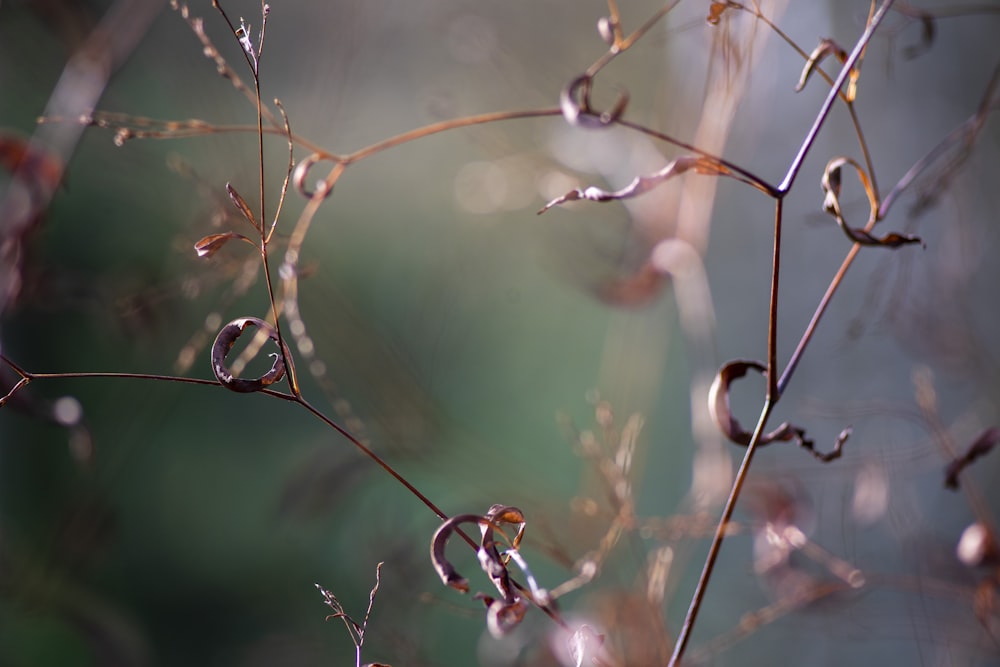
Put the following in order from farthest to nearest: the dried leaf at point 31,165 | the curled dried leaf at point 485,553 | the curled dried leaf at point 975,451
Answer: the dried leaf at point 31,165 < the curled dried leaf at point 975,451 < the curled dried leaf at point 485,553

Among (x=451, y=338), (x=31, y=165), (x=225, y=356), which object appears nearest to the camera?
(x=225, y=356)

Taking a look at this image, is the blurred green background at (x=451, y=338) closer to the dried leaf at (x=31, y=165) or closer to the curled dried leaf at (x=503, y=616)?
the dried leaf at (x=31, y=165)

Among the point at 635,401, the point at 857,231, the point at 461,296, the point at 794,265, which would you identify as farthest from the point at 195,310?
the point at 857,231

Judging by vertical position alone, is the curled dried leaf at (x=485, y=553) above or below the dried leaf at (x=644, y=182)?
below

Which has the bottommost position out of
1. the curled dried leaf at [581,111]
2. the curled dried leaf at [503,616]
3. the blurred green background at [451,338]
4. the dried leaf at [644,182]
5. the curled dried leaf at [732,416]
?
the blurred green background at [451,338]

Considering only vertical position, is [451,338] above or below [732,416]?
below

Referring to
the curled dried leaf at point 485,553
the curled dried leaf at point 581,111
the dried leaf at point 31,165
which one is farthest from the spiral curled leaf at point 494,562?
the dried leaf at point 31,165

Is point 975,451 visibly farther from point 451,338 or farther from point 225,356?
point 451,338

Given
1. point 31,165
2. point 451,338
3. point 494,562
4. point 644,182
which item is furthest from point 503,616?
point 451,338

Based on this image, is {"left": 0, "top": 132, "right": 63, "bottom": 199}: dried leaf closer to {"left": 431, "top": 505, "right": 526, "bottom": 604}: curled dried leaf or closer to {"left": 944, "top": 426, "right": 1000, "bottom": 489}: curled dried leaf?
{"left": 431, "top": 505, "right": 526, "bottom": 604}: curled dried leaf
